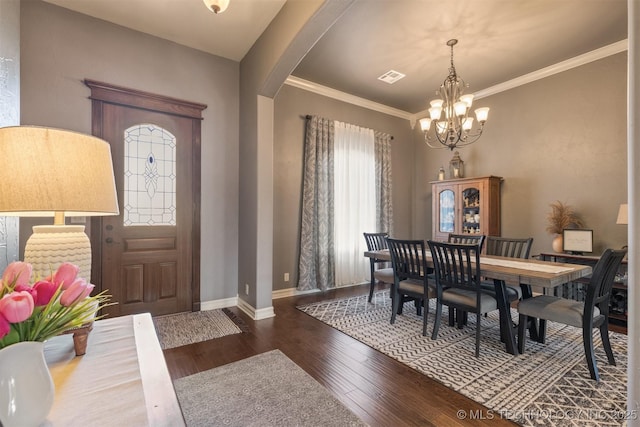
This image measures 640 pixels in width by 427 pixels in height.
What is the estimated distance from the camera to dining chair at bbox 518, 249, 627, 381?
1971 mm

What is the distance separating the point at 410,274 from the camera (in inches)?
113

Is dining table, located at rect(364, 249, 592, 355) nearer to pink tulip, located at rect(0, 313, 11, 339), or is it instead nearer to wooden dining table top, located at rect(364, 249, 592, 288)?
wooden dining table top, located at rect(364, 249, 592, 288)

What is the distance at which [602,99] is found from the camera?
3.42 m

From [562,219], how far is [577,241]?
0.31 meters

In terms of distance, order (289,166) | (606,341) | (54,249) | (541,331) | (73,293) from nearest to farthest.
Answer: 1. (73,293)
2. (54,249)
3. (606,341)
4. (541,331)
5. (289,166)

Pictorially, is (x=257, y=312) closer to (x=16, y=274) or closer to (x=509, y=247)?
(x=16, y=274)

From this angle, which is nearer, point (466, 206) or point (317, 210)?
point (317, 210)

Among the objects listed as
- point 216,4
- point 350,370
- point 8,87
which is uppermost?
point 216,4

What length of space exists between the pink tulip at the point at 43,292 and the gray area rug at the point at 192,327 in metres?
2.13

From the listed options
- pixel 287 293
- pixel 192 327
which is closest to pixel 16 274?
pixel 192 327

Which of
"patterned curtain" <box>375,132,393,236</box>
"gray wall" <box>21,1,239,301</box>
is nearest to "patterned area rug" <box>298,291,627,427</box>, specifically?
"gray wall" <box>21,1,239,301</box>

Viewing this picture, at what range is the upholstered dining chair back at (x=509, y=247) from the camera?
3.09 meters

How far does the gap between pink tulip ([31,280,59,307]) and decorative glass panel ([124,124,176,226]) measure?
2.71 metres

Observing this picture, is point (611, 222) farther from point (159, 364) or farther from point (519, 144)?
point (159, 364)
